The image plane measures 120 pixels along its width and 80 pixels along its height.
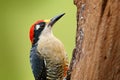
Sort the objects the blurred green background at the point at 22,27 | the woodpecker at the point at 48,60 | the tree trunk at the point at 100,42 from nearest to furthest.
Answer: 1. the tree trunk at the point at 100,42
2. the woodpecker at the point at 48,60
3. the blurred green background at the point at 22,27

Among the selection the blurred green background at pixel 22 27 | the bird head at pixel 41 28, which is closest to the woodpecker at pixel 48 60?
the bird head at pixel 41 28

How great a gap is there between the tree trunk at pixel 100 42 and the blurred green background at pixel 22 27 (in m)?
1.23

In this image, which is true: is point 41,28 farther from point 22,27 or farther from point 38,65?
point 22,27

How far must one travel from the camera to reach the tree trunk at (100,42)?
50.5 inches

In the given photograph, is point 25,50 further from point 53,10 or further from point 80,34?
point 80,34

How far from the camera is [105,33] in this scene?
4.26ft

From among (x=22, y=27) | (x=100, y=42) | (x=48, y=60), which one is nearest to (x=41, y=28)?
(x=48, y=60)

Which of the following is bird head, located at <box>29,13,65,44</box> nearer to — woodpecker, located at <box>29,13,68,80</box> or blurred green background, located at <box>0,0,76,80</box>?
woodpecker, located at <box>29,13,68,80</box>

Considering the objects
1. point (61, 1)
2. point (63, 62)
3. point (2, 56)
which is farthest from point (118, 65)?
point (2, 56)

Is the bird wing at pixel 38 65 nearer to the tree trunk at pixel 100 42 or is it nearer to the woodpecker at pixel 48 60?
the woodpecker at pixel 48 60

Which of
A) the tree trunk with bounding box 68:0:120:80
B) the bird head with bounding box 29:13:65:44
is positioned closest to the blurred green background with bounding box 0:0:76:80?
the bird head with bounding box 29:13:65:44

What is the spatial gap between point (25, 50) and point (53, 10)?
0.38 metres

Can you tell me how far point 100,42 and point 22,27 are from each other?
1.54 metres

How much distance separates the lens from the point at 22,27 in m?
2.78
